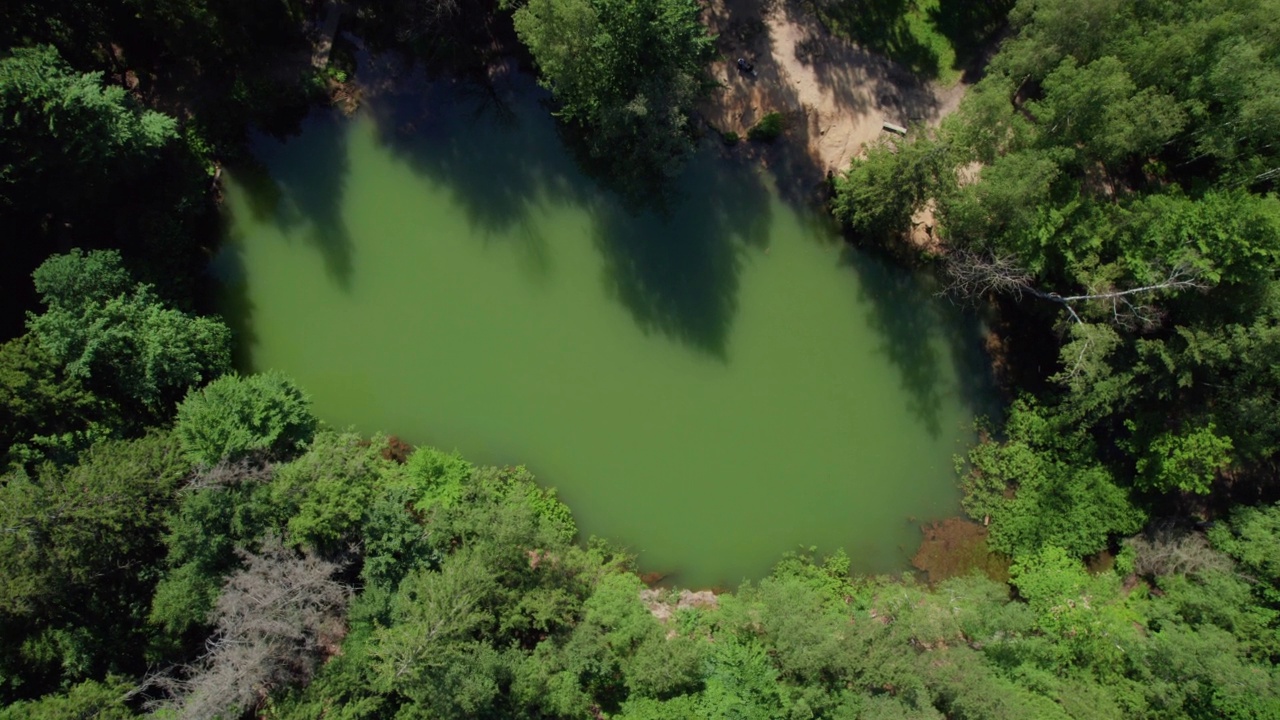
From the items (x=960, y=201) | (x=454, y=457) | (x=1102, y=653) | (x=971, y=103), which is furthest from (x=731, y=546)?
(x=971, y=103)

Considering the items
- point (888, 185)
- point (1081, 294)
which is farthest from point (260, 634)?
point (1081, 294)

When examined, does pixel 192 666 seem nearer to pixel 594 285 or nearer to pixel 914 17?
pixel 594 285

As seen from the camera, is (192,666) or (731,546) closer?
(192,666)

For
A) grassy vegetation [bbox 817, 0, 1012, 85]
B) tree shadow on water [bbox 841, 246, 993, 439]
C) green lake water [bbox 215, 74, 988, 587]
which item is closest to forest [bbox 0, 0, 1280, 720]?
green lake water [bbox 215, 74, 988, 587]

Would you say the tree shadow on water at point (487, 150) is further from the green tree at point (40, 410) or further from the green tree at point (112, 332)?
the green tree at point (40, 410)

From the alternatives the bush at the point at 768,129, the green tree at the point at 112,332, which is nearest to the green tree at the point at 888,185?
the bush at the point at 768,129

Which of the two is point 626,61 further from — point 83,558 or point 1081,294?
point 83,558
